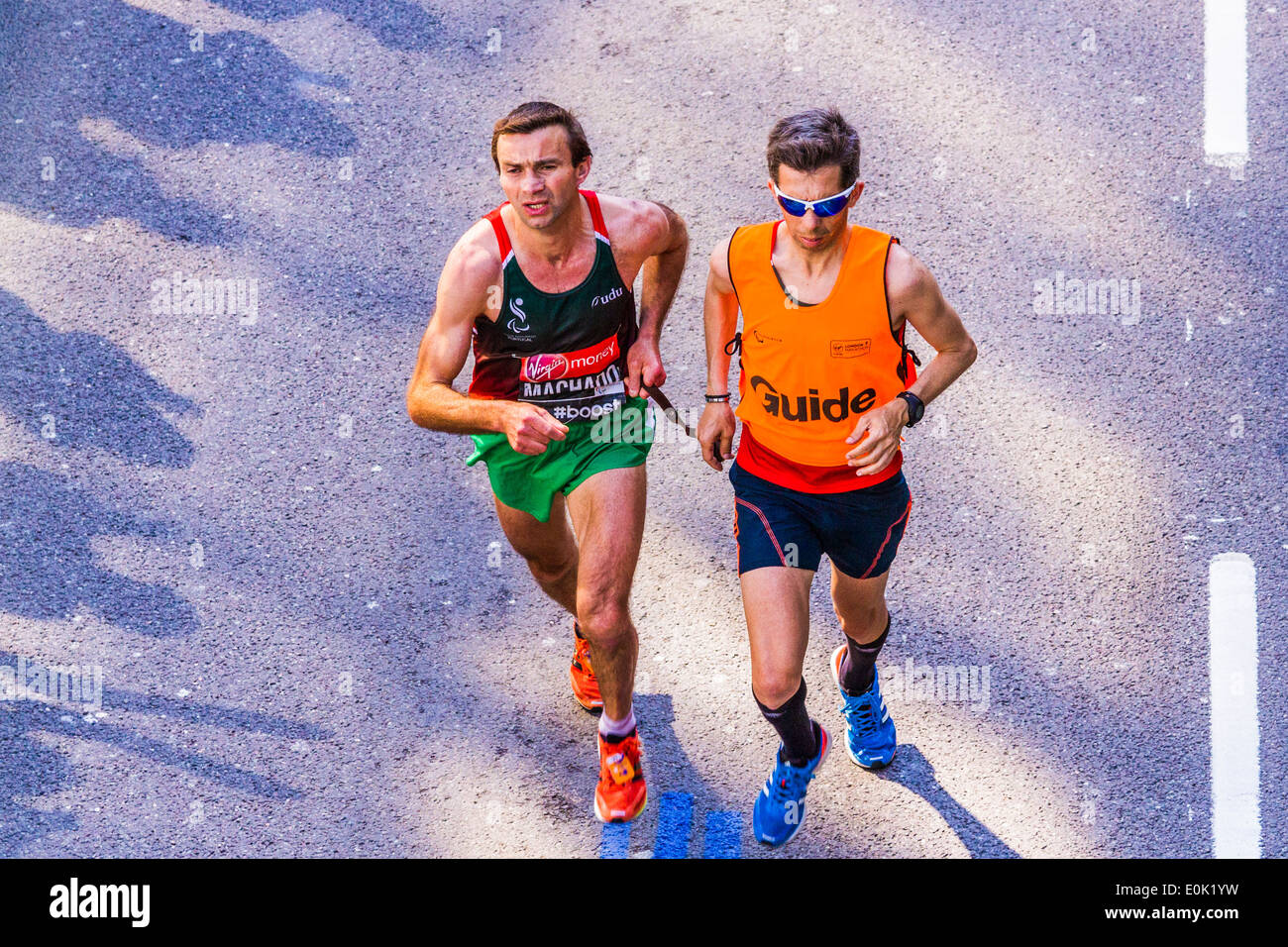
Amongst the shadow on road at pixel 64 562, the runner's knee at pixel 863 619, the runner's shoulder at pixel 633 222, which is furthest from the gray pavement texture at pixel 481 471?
the runner's shoulder at pixel 633 222

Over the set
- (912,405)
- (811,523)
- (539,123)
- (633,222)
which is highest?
(539,123)

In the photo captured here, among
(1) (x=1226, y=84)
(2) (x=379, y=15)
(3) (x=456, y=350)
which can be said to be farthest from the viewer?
(2) (x=379, y=15)

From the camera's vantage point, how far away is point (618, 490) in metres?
4.92

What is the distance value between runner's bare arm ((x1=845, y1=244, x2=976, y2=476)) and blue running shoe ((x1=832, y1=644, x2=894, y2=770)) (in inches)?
44.3

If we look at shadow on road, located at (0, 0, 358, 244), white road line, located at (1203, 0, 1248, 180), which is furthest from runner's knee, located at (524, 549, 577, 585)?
white road line, located at (1203, 0, 1248, 180)

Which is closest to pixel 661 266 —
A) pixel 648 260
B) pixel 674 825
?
pixel 648 260

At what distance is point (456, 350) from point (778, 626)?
1.43m

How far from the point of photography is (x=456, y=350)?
15.8 feet

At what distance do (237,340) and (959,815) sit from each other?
13.2 ft

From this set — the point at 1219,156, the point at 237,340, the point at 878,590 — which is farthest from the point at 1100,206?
the point at 237,340

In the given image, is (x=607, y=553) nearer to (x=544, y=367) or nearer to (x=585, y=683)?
(x=544, y=367)

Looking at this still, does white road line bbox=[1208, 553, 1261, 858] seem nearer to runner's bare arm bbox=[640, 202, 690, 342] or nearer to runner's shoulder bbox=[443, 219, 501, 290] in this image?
runner's bare arm bbox=[640, 202, 690, 342]

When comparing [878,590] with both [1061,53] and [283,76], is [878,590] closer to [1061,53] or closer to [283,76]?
[1061,53]

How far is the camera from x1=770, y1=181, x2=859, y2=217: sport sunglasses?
433 cm
